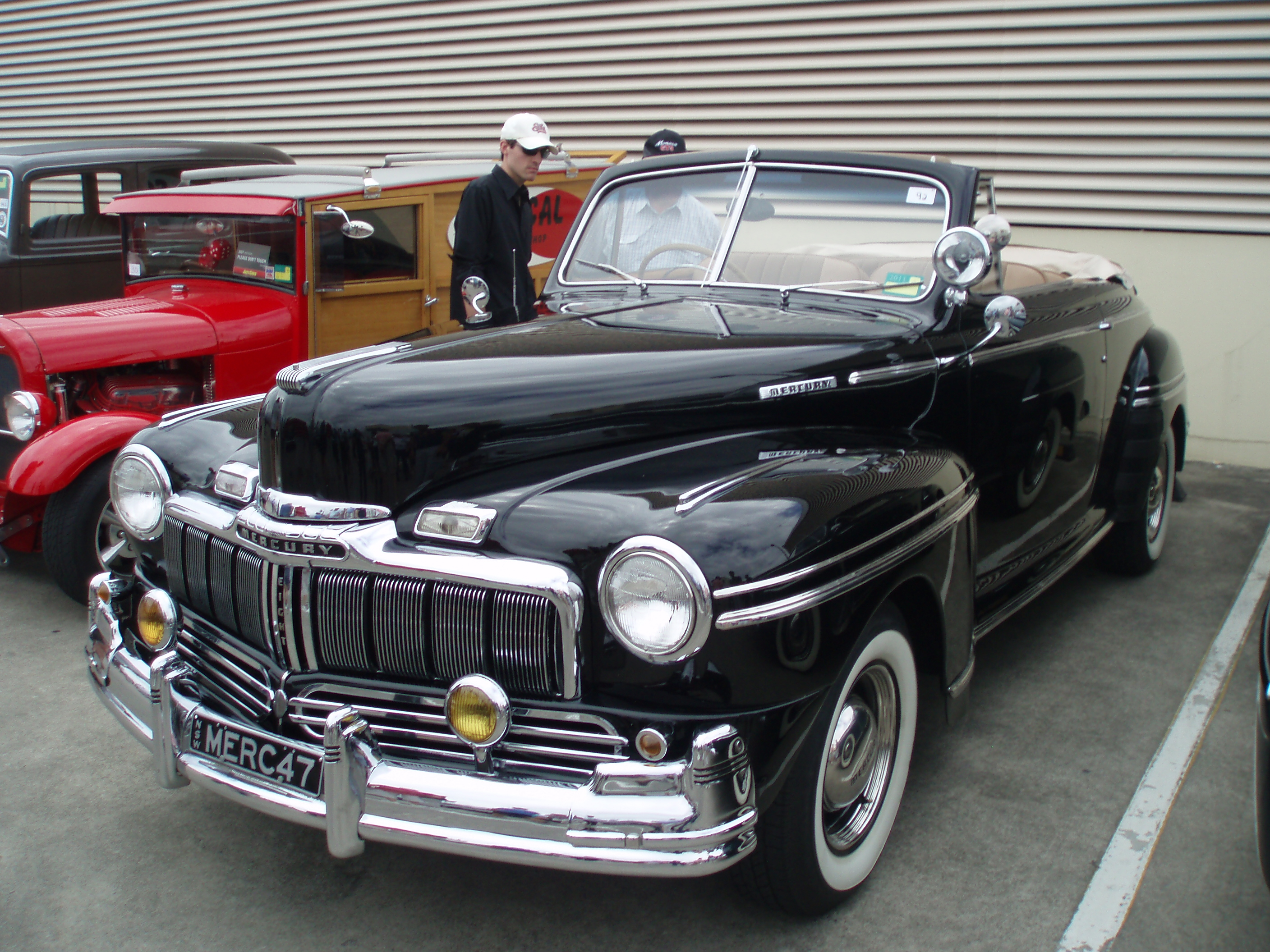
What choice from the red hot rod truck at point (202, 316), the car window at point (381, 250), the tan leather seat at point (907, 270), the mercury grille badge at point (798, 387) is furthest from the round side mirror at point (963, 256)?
the car window at point (381, 250)

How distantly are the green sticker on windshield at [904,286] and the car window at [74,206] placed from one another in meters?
5.08

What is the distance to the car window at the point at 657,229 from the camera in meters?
3.63

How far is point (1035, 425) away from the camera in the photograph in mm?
3734

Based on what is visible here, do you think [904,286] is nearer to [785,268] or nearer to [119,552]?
[785,268]

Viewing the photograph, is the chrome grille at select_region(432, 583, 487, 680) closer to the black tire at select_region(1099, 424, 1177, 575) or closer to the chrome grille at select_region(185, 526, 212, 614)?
the chrome grille at select_region(185, 526, 212, 614)

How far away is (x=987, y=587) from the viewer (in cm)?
343

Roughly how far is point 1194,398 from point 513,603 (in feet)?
20.0

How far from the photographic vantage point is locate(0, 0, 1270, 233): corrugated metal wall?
6695 millimetres

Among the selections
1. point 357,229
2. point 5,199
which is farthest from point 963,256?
point 5,199

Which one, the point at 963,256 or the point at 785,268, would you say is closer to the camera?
the point at 963,256

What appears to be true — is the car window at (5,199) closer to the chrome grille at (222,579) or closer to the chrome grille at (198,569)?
the chrome grille at (198,569)

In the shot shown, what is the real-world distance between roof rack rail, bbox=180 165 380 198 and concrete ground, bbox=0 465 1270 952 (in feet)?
10.7

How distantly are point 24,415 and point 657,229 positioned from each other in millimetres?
2820

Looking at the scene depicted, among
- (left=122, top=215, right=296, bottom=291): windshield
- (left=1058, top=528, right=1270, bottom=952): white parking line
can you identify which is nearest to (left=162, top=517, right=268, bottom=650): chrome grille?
(left=1058, top=528, right=1270, bottom=952): white parking line
